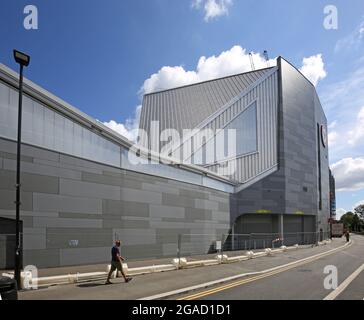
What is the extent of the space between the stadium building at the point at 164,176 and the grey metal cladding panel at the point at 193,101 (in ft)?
0.69

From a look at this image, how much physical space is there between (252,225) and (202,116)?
55.3ft

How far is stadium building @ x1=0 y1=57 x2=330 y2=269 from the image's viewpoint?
19.5 metres

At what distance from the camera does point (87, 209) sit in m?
22.7

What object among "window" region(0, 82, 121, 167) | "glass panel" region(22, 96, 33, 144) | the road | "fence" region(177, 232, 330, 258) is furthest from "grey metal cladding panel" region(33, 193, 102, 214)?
the road

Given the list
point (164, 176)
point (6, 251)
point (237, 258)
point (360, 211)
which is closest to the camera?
point (6, 251)

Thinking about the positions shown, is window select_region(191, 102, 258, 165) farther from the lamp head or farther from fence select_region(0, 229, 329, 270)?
the lamp head

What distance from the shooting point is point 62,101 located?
70.7 feet

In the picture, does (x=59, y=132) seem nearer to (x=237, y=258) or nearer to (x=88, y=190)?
(x=88, y=190)

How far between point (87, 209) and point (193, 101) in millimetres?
41830

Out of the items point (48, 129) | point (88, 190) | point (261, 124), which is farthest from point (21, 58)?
point (261, 124)

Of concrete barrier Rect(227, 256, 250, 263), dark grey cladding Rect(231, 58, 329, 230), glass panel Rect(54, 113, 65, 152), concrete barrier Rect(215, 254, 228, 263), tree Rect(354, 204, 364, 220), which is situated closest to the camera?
glass panel Rect(54, 113, 65, 152)

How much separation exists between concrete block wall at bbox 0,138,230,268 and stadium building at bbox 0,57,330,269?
0.06 metres

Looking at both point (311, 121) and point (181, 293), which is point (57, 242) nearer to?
point (181, 293)

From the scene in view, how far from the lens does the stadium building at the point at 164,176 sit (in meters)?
19.5
